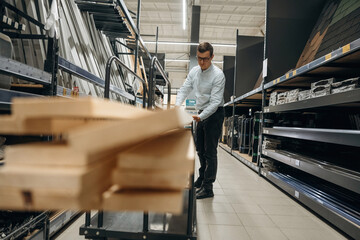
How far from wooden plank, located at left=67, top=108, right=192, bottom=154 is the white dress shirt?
193 centimetres

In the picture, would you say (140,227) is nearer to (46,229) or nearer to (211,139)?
(46,229)

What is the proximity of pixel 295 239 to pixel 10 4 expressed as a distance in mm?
3040

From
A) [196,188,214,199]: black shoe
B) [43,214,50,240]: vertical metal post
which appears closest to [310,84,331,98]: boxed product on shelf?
[196,188,214,199]: black shoe

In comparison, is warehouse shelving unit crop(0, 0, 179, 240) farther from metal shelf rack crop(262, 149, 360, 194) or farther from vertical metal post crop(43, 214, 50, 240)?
metal shelf rack crop(262, 149, 360, 194)

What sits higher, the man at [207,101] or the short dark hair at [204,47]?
the short dark hair at [204,47]

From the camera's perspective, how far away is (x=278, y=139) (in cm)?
380

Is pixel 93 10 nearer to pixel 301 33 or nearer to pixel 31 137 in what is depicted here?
pixel 31 137

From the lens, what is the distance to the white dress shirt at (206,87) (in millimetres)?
2475

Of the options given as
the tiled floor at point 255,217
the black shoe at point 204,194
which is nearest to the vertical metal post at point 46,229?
the tiled floor at point 255,217

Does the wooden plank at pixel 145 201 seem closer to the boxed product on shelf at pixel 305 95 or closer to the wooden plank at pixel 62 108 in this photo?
the wooden plank at pixel 62 108

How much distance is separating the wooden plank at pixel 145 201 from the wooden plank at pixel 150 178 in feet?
0.06

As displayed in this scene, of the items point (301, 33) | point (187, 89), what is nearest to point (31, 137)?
point (187, 89)

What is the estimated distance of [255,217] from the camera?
2.23 m

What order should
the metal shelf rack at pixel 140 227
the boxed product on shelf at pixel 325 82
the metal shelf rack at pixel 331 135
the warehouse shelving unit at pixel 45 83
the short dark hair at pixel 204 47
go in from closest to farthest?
the warehouse shelving unit at pixel 45 83, the metal shelf rack at pixel 140 227, the metal shelf rack at pixel 331 135, the boxed product on shelf at pixel 325 82, the short dark hair at pixel 204 47
